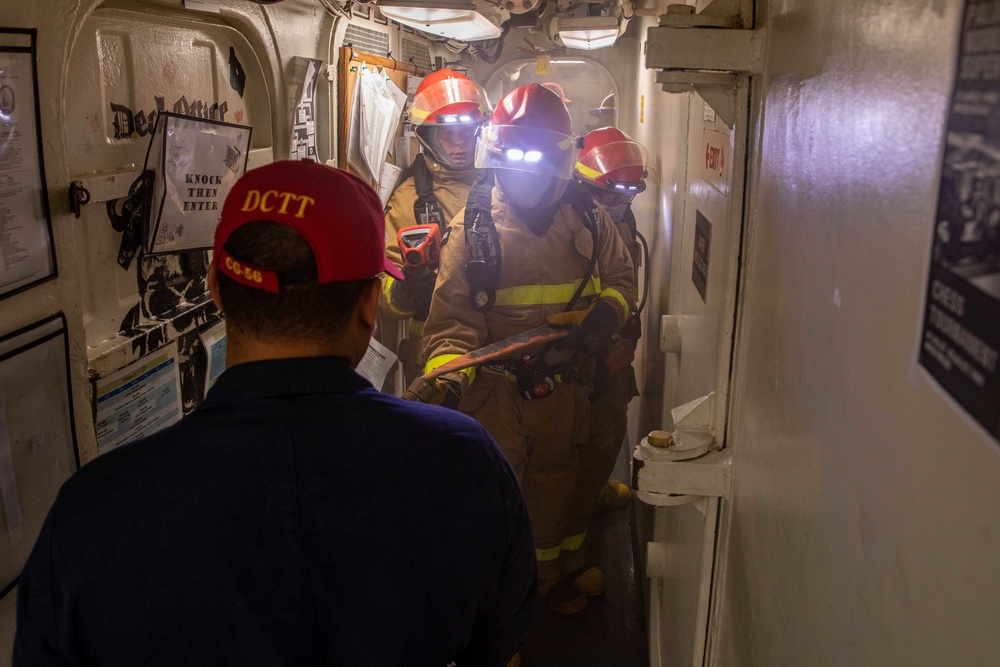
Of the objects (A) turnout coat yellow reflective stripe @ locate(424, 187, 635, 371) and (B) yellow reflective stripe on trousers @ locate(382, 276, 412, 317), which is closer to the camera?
(A) turnout coat yellow reflective stripe @ locate(424, 187, 635, 371)

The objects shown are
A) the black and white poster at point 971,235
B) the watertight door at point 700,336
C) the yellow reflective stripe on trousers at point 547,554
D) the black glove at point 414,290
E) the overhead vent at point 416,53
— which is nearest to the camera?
the black and white poster at point 971,235

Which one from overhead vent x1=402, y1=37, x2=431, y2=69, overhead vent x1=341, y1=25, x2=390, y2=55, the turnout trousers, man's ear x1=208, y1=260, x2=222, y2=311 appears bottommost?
the turnout trousers

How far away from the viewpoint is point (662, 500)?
1.70 m

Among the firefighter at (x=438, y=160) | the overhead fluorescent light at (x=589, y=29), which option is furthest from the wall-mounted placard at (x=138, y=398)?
the overhead fluorescent light at (x=589, y=29)

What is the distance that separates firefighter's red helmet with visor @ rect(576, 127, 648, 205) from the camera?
4.20 meters

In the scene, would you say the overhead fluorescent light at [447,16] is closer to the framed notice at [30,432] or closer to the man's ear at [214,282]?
the framed notice at [30,432]

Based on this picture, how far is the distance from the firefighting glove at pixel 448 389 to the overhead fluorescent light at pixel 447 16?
175 centimetres

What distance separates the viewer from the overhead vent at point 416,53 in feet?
15.4

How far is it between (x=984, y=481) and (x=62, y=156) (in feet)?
5.39

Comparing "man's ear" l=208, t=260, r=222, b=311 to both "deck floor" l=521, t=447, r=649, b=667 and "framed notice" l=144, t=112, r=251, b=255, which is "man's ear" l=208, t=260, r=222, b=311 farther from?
"deck floor" l=521, t=447, r=649, b=667

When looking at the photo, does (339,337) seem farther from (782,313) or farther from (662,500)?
(662,500)

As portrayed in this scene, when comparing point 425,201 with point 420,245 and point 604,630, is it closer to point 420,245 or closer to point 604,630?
point 420,245

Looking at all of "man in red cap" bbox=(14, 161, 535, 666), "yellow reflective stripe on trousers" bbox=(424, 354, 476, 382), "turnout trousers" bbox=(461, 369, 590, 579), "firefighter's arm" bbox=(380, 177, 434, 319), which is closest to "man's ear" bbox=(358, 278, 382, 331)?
"man in red cap" bbox=(14, 161, 535, 666)

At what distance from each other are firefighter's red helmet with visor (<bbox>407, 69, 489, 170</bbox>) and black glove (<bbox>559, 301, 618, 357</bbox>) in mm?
1489
